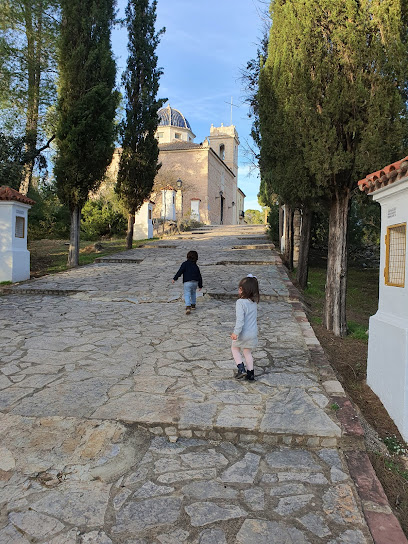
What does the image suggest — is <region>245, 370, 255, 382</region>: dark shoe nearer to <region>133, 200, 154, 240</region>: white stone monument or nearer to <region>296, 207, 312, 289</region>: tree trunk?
<region>296, 207, 312, 289</region>: tree trunk

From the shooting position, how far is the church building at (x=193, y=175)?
28.5 m

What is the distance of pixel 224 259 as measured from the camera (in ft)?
45.4

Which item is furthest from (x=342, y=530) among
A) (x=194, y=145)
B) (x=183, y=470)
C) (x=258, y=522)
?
(x=194, y=145)

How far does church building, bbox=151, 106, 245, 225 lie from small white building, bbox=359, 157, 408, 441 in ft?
71.2

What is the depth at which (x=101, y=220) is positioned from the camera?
75.4ft

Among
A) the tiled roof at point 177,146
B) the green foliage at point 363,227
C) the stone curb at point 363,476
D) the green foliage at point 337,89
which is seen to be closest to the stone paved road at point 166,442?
the stone curb at point 363,476

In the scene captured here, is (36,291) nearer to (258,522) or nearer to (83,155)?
(83,155)

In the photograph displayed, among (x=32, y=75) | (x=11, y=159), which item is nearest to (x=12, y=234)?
(x=11, y=159)

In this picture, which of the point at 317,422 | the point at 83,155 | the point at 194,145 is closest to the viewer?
the point at 317,422

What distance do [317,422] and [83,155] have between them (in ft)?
37.6

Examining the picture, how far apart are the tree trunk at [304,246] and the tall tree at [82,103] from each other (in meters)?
6.74

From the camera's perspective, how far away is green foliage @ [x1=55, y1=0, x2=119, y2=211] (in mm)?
12203

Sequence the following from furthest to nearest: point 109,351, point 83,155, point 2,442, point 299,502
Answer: point 83,155
point 109,351
point 2,442
point 299,502

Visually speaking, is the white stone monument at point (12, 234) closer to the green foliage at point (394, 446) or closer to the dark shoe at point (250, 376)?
the dark shoe at point (250, 376)
